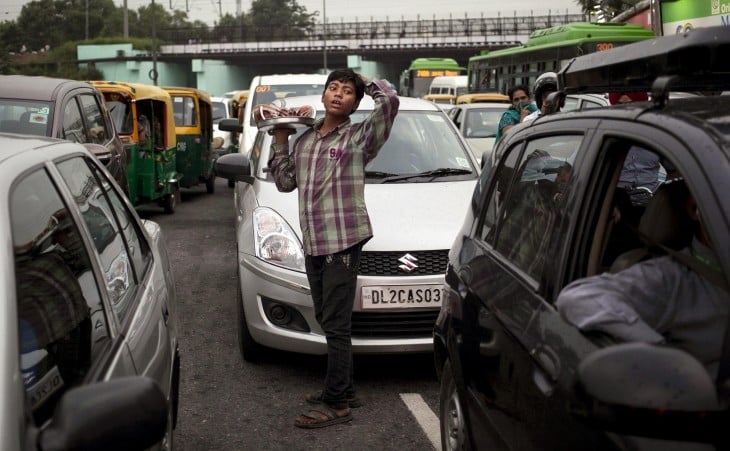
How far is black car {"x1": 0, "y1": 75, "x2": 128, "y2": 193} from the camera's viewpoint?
8.20 m

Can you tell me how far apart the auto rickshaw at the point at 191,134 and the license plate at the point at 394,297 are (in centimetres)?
1131

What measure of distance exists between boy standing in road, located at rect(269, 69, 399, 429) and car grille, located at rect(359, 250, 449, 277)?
67 cm

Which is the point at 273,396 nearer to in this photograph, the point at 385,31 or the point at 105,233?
the point at 105,233

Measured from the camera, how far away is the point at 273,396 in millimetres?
5660

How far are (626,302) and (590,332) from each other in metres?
0.12

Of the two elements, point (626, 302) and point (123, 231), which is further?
point (123, 231)

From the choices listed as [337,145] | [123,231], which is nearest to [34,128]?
[337,145]

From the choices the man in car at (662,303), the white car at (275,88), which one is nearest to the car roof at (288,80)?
the white car at (275,88)

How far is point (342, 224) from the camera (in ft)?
16.3

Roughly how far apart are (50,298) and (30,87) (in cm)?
649

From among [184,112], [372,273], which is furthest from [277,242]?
[184,112]

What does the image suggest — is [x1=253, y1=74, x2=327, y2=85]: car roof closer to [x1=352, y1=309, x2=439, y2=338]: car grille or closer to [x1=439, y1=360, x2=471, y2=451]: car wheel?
[x1=352, y1=309, x2=439, y2=338]: car grille

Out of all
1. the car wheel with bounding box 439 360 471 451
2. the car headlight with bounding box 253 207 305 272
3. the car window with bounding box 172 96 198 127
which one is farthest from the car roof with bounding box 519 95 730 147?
the car window with bounding box 172 96 198 127

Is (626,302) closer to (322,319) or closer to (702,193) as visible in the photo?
(702,193)
